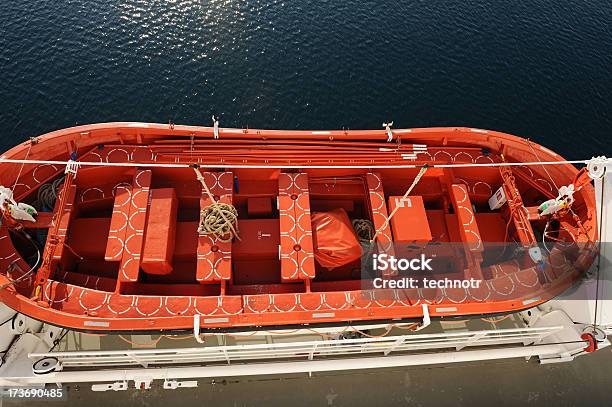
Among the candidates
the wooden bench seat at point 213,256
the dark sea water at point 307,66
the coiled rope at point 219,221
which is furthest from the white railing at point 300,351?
the dark sea water at point 307,66

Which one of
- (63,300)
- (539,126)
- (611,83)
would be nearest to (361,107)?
(539,126)

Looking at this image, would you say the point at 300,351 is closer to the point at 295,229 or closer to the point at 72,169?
the point at 295,229

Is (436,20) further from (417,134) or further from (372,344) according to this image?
(372,344)

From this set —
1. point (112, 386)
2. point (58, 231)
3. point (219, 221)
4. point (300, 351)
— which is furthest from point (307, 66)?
point (112, 386)

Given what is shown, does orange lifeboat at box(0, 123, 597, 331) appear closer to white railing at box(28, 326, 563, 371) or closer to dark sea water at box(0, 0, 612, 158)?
white railing at box(28, 326, 563, 371)

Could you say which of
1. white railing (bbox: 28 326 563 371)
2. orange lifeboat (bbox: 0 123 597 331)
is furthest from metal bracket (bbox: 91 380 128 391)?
orange lifeboat (bbox: 0 123 597 331)

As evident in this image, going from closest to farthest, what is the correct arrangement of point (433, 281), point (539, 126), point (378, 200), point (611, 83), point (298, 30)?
point (433, 281) < point (378, 200) < point (539, 126) < point (611, 83) < point (298, 30)
